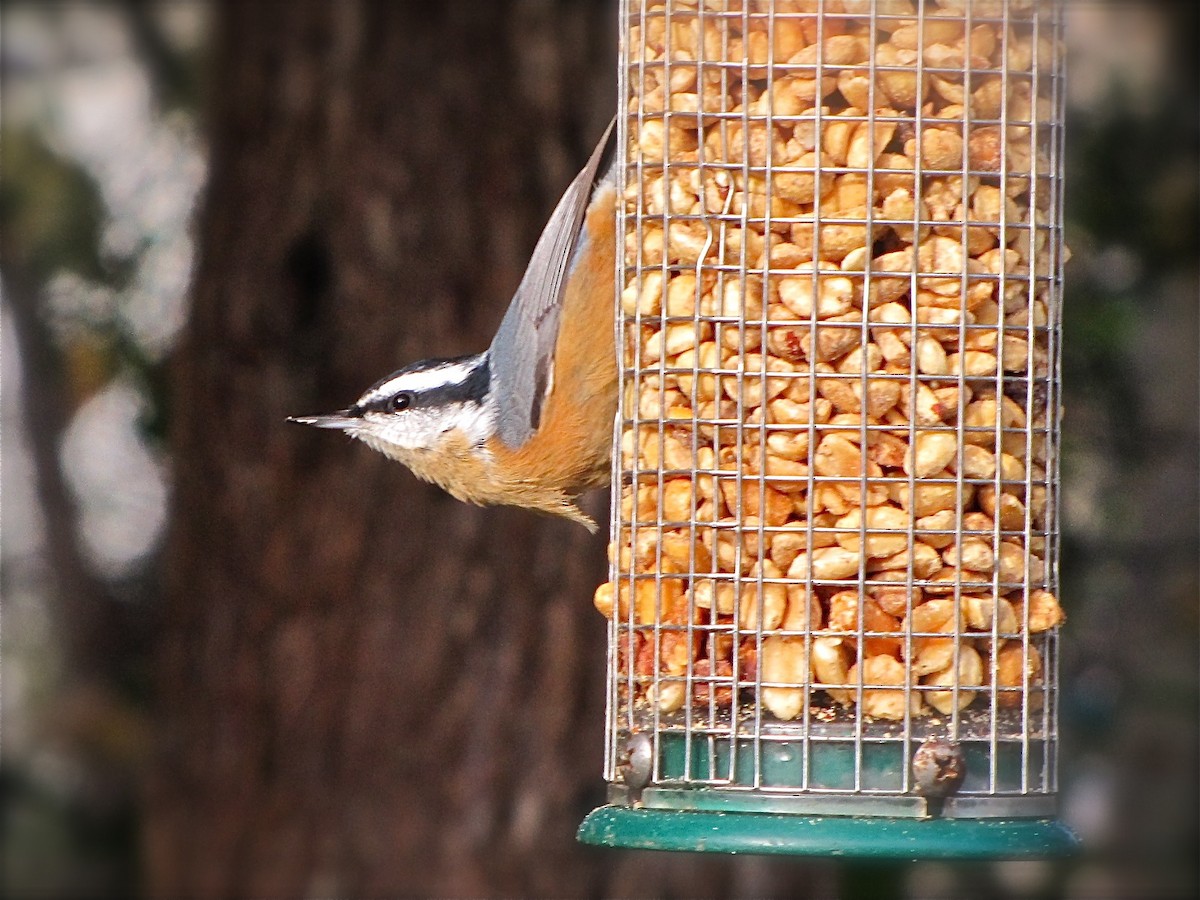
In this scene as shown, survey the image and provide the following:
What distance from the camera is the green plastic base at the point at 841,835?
98.5 inches

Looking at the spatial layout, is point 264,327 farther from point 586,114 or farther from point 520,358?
point 520,358

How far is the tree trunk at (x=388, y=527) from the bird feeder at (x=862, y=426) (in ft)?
7.84

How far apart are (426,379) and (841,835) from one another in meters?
1.65

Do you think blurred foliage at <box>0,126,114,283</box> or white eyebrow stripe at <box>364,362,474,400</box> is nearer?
white eyebrow stripe at <box>364,362,474,400</box>

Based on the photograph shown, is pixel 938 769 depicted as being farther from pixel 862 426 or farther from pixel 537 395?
pixel 537 395

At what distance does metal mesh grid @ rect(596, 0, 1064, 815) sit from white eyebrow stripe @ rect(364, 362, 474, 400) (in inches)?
39.2

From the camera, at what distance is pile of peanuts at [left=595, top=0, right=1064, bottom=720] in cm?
276

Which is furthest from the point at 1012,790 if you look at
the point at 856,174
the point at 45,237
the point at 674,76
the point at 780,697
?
the point at 45,237

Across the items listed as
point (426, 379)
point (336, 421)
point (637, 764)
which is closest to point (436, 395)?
point (426, 379)

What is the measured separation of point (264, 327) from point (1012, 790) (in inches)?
136

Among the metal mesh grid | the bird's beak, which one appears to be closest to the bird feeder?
the metal mesh grid

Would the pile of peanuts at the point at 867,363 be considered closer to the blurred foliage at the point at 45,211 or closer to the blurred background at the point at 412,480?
the blurred background at the point at 412,480

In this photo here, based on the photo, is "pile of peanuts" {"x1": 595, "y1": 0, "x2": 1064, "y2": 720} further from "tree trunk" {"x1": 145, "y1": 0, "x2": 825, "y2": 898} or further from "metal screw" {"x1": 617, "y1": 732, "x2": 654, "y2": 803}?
"tree trunk" {"x1": 145, "y1": 0, "x2": 825, "y2": 898}

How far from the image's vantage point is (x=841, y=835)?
99.4 inches
